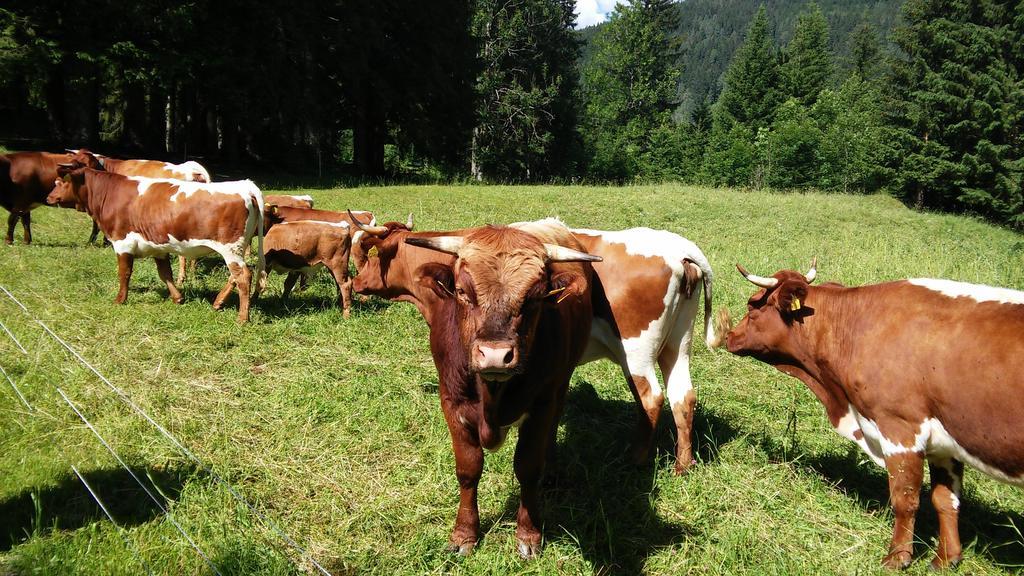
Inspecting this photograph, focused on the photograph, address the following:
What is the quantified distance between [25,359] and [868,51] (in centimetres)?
8466

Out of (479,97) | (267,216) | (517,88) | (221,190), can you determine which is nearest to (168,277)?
(221,190)

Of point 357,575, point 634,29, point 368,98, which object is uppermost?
point 634,29

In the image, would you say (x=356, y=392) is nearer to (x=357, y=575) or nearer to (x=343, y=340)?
(x=343, y=340)

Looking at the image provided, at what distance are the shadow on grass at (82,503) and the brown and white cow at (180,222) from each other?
3809mm

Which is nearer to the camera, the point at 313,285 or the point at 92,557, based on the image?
the point at 92,557

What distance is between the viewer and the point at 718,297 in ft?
30.9

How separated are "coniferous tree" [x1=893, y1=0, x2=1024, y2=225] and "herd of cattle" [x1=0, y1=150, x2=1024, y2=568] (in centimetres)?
3409

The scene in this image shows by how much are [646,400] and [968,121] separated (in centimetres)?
3616

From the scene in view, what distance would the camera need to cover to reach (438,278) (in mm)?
3252

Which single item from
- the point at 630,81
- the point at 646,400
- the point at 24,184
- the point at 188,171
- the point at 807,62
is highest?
the point at 807,62

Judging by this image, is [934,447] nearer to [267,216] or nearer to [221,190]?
[221,190]

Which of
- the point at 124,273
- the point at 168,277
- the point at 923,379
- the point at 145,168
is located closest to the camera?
the point at 923,379

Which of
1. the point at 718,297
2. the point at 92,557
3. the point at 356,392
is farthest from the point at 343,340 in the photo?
the point at 718,297

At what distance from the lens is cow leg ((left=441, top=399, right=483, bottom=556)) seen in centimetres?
362
